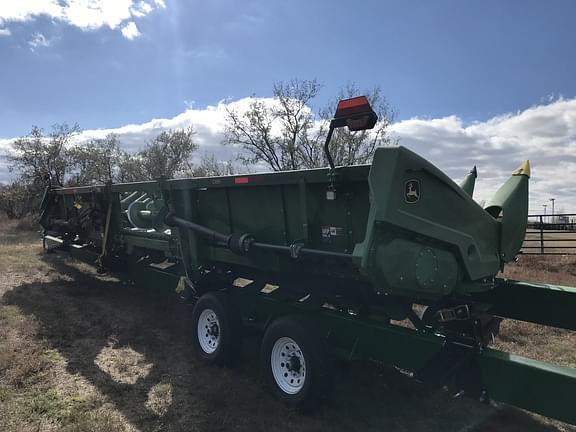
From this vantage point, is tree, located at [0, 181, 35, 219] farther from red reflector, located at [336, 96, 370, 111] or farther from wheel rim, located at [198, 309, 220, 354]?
red reflector, located at [336, 96, 370, 111]

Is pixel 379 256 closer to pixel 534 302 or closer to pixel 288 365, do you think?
pixel 288 365

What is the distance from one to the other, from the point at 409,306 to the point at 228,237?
1956 mm

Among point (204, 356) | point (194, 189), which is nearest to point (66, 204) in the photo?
point (194, 189)

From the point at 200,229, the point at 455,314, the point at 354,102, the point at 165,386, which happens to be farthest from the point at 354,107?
the point at 165,386

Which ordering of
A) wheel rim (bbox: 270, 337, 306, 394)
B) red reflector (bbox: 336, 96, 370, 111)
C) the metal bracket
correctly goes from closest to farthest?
red reflector (bbox: 336, 96, 370, 111) → the metal bracket → wheel rim (bbox: 270, 337, 306, 394)

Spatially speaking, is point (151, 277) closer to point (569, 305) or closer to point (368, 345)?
point (368, 345)

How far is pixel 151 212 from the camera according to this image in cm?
712

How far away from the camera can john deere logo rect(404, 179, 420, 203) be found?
3.31 metres

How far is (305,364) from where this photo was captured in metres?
3.96

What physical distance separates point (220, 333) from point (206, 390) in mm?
653

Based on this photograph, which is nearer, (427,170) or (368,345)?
(427,170)

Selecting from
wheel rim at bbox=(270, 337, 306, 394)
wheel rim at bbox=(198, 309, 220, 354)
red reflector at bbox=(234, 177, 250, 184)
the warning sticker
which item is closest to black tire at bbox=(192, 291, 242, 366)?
wheel rim at bbox=(198, 309, 220, 354)

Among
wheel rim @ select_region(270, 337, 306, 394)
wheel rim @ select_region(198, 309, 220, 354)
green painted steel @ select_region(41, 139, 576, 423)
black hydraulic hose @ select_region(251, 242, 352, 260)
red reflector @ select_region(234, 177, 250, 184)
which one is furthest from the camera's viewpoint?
wheel rim @ select_region(198, 309, 220, 354)

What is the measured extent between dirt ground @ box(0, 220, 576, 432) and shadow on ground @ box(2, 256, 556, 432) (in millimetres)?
11
